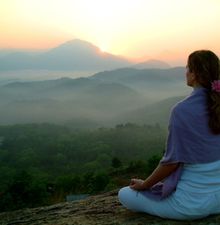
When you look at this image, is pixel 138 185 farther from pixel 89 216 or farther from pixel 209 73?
pixel 209 73

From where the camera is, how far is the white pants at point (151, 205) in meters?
3.95

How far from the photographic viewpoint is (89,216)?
4.77 meters

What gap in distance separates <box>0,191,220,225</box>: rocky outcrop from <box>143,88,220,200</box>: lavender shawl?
492 mm

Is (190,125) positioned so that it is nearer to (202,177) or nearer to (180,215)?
(202,177)

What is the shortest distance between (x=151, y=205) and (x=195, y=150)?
71 centimetres

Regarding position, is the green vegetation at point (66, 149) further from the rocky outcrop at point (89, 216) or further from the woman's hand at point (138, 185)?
the woman's hand at point (138, 185)

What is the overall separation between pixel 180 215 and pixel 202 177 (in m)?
0.39

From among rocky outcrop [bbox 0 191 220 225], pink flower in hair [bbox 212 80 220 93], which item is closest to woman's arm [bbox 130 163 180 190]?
rocky outcrop [bbox 0 191 220 225]

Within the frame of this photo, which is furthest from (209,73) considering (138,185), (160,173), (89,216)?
(89,216)

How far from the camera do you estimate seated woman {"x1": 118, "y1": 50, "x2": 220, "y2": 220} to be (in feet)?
12.2

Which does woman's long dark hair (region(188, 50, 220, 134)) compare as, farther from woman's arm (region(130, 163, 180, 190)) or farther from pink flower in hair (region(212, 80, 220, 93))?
woman's arm (region(130, 163, 180, 190))

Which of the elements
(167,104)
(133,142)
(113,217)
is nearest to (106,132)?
(133,142)

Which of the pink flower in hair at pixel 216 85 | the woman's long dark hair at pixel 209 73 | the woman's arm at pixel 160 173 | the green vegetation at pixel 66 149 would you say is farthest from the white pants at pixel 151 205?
the green vegetation at pixel 66 149

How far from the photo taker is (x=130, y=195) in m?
4.28
